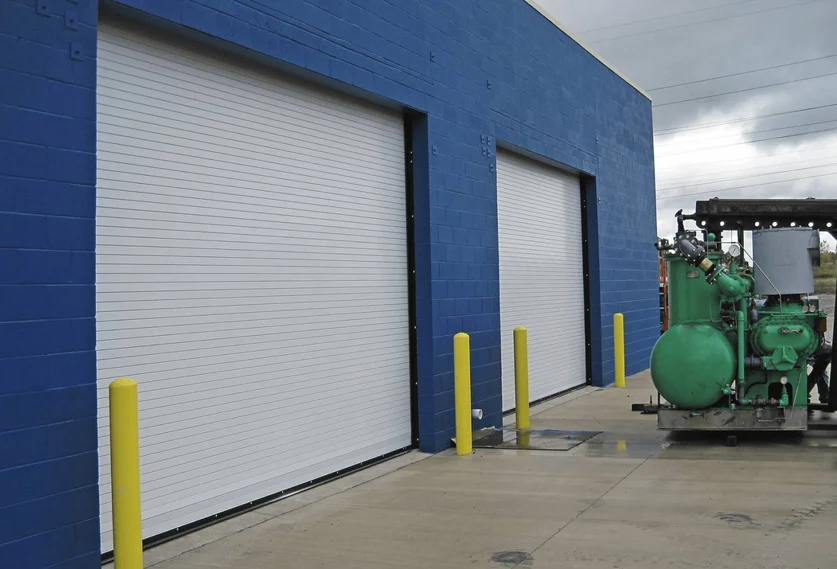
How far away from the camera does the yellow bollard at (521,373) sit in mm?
10516

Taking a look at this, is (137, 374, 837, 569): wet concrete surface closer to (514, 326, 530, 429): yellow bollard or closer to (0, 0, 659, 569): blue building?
(0, 0, 659, 569): blue building

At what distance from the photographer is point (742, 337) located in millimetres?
9359

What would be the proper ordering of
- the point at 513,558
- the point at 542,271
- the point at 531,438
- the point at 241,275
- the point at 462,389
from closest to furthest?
the point at 513,558
the point at 241,275
the point at 462,389
the point at 531,438
the point at 542,271

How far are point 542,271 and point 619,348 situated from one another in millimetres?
2805

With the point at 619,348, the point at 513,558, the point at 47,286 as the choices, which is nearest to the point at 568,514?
the point at 513,558

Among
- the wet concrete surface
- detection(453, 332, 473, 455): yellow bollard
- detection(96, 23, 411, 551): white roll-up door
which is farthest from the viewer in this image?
detection(453, 332, 473, 455): yellow bollard

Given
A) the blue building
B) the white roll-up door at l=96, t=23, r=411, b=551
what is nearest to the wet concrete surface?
the white roll-up door at l=96, t=23, r=411, b=551

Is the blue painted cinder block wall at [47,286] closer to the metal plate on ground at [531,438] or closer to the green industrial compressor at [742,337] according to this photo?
the metal plate on ground at [531,438]

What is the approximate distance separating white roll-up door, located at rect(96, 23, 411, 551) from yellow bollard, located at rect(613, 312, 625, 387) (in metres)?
6.86

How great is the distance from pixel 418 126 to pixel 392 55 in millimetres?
971

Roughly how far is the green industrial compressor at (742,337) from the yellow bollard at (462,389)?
213 centimetres

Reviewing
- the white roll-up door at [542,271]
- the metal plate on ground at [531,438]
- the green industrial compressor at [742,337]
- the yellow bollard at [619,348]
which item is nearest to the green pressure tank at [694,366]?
the green industrial compressor at [742,337]

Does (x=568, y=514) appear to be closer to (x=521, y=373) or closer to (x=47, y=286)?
(x=521, y=373)

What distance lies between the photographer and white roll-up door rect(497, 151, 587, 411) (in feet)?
41.3
